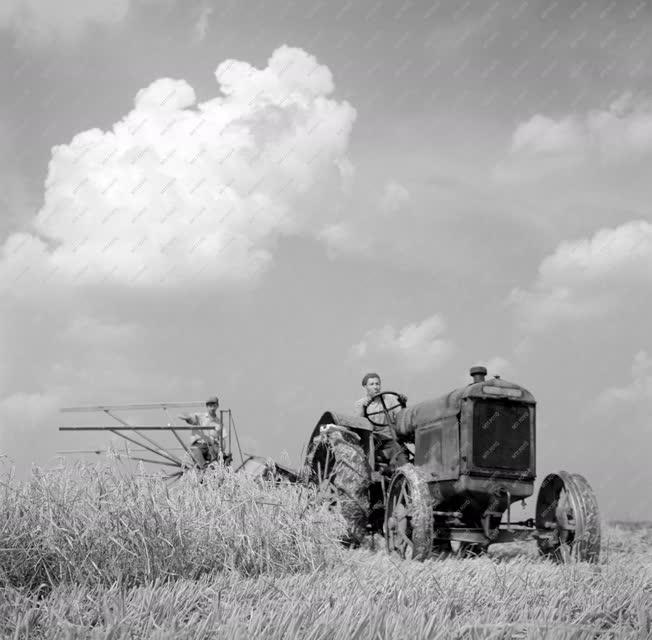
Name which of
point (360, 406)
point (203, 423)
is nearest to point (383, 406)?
point (360, 406)

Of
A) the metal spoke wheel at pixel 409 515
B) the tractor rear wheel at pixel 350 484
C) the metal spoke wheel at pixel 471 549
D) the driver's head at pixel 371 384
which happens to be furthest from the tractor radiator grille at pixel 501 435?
the driver's head at pixel 371 384

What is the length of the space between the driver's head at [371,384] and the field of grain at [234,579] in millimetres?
2350

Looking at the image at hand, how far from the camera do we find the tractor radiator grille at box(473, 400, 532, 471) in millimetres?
7883

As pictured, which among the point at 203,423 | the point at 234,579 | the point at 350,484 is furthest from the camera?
the point at 203,423

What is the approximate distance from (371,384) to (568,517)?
2.62m

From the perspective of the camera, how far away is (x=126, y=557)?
571 centimetres

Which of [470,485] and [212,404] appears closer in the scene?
[470,485]

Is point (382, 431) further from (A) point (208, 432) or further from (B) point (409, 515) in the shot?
(A) point (208, 432)

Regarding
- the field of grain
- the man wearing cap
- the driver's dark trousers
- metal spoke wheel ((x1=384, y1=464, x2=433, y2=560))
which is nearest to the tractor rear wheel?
metal spoke wheel ((x1=384, y1=464, x2=433, y2=560))

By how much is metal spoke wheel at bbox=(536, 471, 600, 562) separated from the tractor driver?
1.50m

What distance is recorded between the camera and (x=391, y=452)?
357 inches

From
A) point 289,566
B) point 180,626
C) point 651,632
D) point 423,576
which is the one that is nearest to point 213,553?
point 289,566

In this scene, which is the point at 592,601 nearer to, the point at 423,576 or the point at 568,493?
the point at 423,576

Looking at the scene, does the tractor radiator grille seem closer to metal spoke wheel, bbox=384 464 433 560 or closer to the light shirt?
metal spoke wheel, bbox=384 464 433 560
